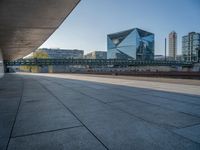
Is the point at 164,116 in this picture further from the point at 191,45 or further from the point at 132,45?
the point at 191,45

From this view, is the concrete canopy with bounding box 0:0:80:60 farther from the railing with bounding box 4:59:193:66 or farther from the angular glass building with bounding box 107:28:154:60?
the angular glass building with bounding box 107:28:154:60

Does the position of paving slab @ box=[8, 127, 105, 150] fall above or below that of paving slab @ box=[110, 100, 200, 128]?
above

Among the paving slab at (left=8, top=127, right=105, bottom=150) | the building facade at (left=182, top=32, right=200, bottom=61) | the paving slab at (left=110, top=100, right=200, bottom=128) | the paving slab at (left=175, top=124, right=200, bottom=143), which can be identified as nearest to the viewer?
the paving slab at (left=8, top=127, right=105, bottom=150)

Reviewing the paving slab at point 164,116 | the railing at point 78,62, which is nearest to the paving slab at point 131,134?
the paving slab at point 164,116

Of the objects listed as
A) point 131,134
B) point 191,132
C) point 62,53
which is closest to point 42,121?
point 131,134

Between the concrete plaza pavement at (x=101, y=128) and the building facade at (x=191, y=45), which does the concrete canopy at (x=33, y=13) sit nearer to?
the concrete plaza pavement at (x=101, y=128)

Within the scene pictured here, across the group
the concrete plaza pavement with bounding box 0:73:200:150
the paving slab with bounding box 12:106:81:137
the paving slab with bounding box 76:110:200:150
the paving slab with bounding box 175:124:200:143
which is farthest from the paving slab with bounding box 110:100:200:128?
the paving slab with bounding box 12:106:81:137

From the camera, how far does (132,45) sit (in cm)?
13138

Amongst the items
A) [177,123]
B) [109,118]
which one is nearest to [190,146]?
[177,123]

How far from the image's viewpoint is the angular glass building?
13050 centimetres

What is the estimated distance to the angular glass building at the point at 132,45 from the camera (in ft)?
428

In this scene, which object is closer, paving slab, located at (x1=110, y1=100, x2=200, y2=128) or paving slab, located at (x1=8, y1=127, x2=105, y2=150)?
paving slab, located at (x1=8, y1=127, x2=105, y2=150)

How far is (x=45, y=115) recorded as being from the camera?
5707 millimetres

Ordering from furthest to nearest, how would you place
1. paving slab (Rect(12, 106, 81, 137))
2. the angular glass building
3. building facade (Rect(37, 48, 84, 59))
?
building facade (Rect(37, 48, 84, 59))
the angular glass building
paving slab (Rect(12, 106, 81, 137))
